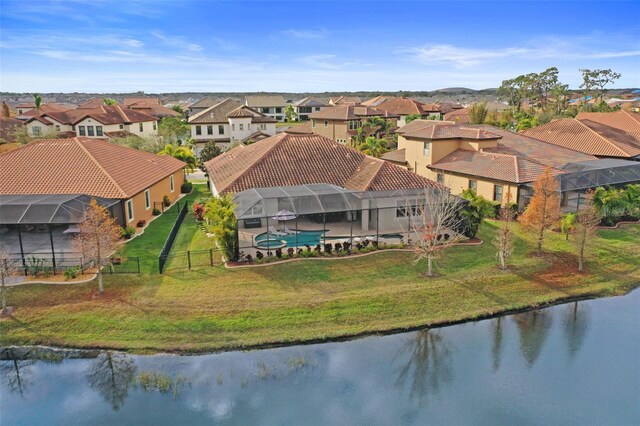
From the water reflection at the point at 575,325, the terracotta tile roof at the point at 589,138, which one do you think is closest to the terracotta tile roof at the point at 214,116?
the terracotta tile roof at the point at 589,138

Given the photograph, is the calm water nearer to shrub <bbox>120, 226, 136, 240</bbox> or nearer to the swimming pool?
the swimming pool

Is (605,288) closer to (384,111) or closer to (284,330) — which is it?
(284,330)

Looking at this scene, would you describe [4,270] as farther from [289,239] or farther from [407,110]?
[407,110]

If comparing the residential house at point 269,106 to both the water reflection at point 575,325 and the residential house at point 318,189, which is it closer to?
the residential house at point 318,189

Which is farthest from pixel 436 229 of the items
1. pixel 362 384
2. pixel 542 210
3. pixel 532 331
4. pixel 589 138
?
pixel 589 138

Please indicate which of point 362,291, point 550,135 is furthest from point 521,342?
point 550,135

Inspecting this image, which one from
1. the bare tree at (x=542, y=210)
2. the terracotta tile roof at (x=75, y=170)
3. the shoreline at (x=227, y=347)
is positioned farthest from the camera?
the terracotta tile roof at (x=75, y=170)

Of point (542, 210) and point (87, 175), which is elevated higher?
point (87, 175)
